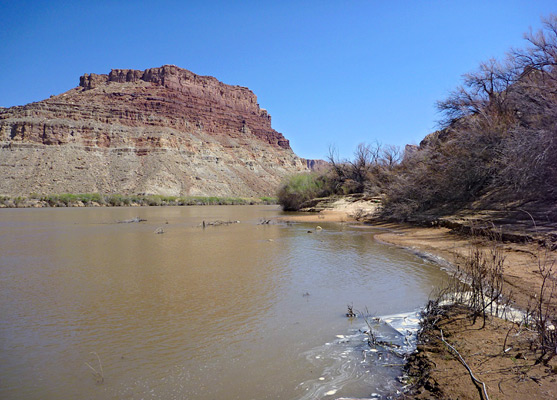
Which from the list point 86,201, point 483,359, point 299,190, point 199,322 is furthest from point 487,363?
point 86,201

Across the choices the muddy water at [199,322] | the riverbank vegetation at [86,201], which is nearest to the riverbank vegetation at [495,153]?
the muddy water at [199,322]

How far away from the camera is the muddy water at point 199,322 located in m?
3.09

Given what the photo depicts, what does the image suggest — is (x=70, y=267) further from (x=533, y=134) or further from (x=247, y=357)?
(x=533, y=134)

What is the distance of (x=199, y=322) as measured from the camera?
4.63 metres

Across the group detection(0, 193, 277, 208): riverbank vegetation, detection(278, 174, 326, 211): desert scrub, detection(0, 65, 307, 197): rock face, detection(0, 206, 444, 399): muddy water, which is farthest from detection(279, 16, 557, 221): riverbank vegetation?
detection(0, 65, 307, 197): rock face

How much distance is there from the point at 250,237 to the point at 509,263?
9298mm

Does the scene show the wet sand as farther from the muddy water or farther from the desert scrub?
the desert scrub

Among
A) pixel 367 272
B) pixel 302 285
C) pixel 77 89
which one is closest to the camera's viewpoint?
pixel 302 285

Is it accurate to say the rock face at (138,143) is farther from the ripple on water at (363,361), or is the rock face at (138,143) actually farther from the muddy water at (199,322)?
the ripple on water at (363,361)

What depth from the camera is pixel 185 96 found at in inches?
4158

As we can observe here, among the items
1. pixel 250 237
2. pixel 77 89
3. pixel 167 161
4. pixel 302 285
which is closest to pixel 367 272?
pixel 302 285

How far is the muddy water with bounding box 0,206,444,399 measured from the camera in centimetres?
309

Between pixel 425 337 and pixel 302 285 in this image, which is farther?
pixel 302 285

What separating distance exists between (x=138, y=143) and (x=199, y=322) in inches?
3104
